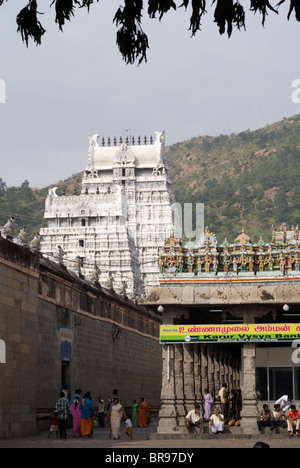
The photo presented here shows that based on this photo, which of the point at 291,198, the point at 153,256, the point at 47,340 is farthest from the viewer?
the point at 291,198

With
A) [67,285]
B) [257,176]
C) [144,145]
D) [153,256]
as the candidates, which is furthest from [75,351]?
[257,176]

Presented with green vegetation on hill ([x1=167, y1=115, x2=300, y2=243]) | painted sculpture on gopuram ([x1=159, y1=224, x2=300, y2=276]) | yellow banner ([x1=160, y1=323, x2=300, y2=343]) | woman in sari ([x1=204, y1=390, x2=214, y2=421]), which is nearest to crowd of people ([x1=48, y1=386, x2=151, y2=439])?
woman in sari ([x1=204, y1=390, x2=214, y2=421])

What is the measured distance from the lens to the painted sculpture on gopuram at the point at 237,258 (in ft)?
83.9

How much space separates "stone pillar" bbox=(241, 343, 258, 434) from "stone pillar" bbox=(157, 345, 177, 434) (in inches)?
74.0

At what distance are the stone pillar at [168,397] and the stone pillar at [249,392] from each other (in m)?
1.88

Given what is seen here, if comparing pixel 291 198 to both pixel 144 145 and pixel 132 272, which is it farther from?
pixel 132 272

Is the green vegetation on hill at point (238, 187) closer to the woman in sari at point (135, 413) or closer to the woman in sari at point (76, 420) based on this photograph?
the woman in sari at point (135, 413)

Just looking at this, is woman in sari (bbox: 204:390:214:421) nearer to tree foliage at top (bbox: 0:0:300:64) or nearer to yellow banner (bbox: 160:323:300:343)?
yellow banner (bbox: 160:323:300:343)

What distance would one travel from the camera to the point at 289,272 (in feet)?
83.0

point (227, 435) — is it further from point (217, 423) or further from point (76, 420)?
point (76, 420)


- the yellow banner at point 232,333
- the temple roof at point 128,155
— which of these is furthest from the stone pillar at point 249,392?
the temple roof at point 128,155

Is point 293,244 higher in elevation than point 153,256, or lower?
lower
